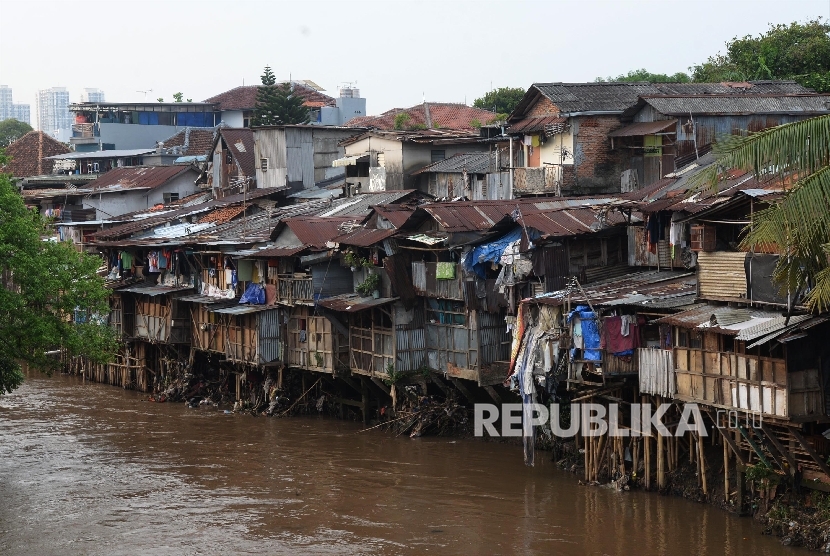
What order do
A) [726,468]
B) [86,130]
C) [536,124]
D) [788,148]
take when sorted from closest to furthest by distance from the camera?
[788,148] < [726,468] < [536,124] < [86,130]

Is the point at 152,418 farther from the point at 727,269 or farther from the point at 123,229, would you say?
the point at 727,269

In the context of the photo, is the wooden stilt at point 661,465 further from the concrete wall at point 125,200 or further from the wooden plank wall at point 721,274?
the concrete wall at point 125,200

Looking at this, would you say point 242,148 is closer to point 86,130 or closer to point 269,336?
point 269,336

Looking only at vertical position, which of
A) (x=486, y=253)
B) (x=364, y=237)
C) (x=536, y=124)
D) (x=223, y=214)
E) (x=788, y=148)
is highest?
(x=536, y=124)

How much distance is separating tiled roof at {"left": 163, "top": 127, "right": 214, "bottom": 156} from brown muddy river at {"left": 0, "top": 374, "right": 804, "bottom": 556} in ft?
97.7

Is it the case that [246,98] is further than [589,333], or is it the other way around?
[246,98]

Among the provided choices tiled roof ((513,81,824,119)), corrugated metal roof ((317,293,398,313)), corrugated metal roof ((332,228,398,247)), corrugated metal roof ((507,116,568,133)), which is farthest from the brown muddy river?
tiled roof ((513,81,824,119))

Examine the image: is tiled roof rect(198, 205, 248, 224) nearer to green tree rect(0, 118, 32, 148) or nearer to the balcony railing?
the balcony railing

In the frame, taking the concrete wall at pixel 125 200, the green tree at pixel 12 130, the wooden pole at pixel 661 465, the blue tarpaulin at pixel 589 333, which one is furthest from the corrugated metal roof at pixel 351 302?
the green tree at pixel 12 130

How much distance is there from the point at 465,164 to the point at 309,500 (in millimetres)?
15659

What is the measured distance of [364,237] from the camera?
102ft

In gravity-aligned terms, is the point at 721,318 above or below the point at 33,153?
below

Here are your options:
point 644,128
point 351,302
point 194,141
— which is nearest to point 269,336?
point 351,302

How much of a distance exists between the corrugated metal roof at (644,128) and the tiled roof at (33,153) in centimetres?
4406
